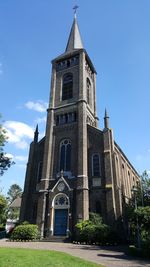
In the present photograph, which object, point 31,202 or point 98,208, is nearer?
point 98,208

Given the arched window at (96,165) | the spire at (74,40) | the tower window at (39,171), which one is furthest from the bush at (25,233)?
the spire at (74,40)

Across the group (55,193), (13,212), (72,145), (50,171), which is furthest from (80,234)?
(13,212)

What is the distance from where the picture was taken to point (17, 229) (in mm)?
26438

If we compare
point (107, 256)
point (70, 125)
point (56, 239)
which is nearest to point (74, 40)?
point (70, 125)

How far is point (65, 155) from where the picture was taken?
106ft

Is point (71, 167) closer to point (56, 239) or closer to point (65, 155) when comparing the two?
point (65, 155)

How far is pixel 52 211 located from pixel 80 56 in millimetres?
25872

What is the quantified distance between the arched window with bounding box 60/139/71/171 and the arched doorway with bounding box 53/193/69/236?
160 inches

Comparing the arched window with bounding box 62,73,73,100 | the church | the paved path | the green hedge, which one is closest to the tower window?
the church

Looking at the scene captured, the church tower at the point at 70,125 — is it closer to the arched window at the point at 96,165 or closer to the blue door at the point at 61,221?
the arched window at the point at 96,165

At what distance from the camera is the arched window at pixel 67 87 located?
37.6 meters

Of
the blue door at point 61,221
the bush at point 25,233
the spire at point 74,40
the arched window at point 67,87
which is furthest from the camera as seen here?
the spire at point 74,40

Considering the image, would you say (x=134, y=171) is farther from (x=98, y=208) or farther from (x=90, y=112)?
(x=98, y=208)

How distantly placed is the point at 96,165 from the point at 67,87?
1542cm
